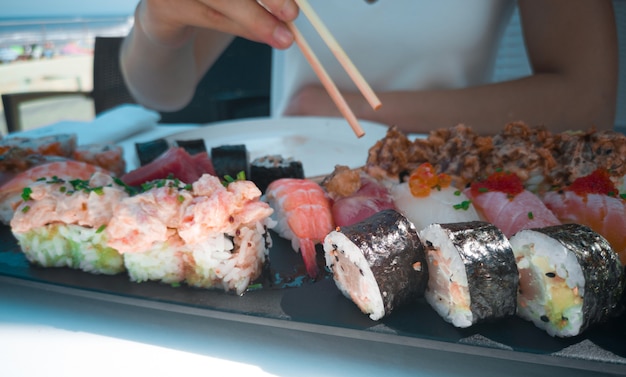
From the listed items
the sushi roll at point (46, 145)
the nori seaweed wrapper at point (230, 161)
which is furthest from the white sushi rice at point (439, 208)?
the sushi roll at point (46, 145)

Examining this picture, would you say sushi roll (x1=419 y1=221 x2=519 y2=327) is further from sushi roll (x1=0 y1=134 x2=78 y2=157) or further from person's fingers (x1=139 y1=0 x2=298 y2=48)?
sushi roll (x1=0 y1=134 x2=78 y2=157)

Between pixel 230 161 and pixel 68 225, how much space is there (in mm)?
662

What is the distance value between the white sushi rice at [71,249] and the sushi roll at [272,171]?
2.04 ft

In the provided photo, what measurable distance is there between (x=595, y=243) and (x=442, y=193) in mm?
496

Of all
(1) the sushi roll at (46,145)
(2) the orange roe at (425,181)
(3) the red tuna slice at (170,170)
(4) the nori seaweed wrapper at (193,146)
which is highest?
(2) the orange roe at (425,181)

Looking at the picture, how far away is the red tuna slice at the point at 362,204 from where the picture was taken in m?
1.41

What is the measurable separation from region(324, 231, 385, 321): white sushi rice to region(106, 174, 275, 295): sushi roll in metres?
0.24

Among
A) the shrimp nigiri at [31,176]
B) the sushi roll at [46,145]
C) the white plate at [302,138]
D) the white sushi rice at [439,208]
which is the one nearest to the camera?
the white sushi rice at [439,208]

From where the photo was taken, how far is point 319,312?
42.9 inches

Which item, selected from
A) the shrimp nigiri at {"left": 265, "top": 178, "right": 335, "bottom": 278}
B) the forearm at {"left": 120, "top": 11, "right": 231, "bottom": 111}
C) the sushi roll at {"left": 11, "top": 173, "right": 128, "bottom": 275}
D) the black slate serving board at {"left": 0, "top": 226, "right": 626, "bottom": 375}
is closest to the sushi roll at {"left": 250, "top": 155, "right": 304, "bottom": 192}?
the shrimp nigiri at {"left": 265, "top": 178, "right": 335, "bottom": 278}

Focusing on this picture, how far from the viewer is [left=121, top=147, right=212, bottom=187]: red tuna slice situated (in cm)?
173

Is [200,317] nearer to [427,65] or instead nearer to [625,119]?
[427,65]

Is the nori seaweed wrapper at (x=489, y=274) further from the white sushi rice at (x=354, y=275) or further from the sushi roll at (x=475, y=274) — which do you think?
the white sushi rice at (x=354, y=275)

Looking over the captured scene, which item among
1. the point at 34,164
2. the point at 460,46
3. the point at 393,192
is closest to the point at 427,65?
the point at 460,46
